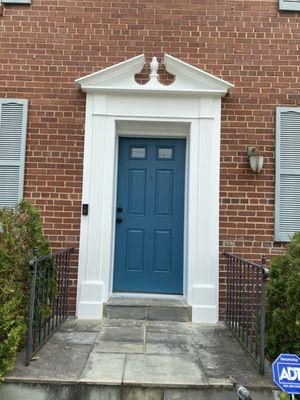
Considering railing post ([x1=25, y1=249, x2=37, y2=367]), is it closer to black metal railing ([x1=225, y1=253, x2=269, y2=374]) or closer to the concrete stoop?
the concrete stoop

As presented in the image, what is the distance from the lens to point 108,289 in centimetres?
499

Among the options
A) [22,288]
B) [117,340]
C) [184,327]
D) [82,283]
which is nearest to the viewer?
[22,288]

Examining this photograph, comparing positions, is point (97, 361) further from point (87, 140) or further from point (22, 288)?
point (87, 140)

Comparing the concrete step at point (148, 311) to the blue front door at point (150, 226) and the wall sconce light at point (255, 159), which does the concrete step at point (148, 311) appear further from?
the wall sconce light at point (255, 159)

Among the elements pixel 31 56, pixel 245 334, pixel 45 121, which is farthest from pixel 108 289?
pixel 31 56

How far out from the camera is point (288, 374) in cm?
226

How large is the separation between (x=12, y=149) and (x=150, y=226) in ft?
6.50

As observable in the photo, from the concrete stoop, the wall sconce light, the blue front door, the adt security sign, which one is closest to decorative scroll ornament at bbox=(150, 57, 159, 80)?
the blue front door

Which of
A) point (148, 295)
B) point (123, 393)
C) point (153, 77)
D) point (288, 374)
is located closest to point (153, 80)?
point (153, 77)

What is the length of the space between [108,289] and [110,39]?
316 centimetres

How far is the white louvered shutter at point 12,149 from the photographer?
4926 mm

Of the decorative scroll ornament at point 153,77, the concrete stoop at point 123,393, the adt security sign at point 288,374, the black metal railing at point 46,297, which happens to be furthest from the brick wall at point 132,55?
the adt security sign at point 288,374

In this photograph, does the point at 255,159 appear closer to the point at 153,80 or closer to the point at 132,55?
the point at 153,80

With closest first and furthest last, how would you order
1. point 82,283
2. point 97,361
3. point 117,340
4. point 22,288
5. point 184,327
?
1. point 97,361
2. point 22,288
3. point 117,340
4. point 184,327
5. point 82,283
